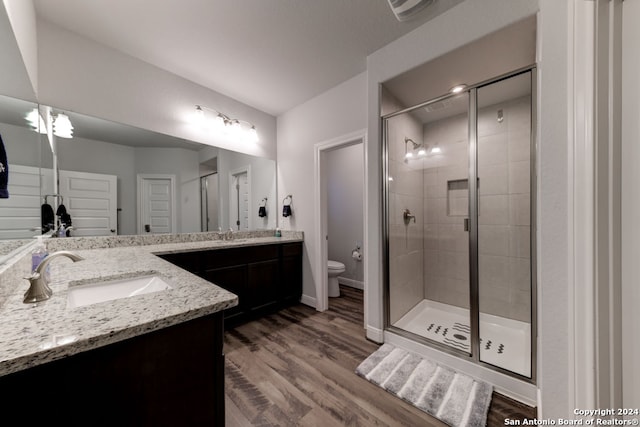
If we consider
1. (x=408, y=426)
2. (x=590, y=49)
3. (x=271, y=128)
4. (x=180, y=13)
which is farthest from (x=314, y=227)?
(x=590, y=49)

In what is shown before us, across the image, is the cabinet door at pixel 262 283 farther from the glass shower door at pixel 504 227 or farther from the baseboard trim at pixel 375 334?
the glass shower door at pixel 504 227

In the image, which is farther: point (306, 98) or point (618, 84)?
point (306, 98)

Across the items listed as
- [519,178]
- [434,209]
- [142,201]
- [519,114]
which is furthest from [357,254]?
[142,201]

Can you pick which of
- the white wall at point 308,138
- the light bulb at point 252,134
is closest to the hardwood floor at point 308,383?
the white wall at point 308,138

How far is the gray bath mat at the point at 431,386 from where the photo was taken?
1.28m

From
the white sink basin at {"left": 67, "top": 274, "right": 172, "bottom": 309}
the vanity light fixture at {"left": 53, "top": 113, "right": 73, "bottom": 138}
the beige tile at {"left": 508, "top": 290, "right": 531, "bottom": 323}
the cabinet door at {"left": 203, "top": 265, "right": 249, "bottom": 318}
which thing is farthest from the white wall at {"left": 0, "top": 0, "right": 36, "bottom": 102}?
the beige tile at {"left": 508, "top": 290, "right": 531, "bottom": 323}

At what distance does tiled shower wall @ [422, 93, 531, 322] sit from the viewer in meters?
2.05

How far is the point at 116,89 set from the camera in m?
1.95

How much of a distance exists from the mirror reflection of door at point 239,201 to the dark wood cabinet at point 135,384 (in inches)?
88.7

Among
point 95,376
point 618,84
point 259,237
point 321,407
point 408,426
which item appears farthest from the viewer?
point 259,237

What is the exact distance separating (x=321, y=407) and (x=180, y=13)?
2747 mm

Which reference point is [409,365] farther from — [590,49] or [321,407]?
[590,49]

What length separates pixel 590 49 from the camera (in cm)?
74

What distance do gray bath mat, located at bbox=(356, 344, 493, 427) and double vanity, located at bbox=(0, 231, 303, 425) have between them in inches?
45.9
